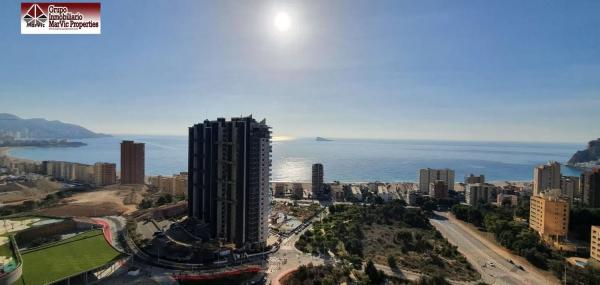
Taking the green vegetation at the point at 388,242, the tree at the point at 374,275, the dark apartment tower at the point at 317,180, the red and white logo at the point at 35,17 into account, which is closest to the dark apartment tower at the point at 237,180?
the green vegetation at the point at 388,242

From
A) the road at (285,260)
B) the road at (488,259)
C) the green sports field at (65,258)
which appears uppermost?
the green sports field at (65,258)

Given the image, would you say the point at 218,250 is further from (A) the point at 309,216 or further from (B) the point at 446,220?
(B) the point at 446,220

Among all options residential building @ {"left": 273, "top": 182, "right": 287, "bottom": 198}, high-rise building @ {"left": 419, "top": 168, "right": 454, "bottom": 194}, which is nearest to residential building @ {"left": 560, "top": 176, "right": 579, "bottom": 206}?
high-rise building @ {"left": 419, "top": 168, "right": 454, "bottom": 194}

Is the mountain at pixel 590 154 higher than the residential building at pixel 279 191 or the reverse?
higher

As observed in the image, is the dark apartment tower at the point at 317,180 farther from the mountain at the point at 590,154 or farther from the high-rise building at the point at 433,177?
the mountain at the point at 590,154

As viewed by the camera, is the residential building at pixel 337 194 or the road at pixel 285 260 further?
the residential building at pixel 337 194

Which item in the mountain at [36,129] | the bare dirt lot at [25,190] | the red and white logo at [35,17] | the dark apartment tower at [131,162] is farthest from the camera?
the mountain at [36,129]

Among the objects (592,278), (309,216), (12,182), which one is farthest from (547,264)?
(12,182)

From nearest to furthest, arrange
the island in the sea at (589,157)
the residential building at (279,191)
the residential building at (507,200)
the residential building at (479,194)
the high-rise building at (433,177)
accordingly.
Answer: the residential building at (507,200) < the residential building at (479,194) < the residential building at (279,191) < the high-rise building at (433,177) < the island in the sea at (589,157)
